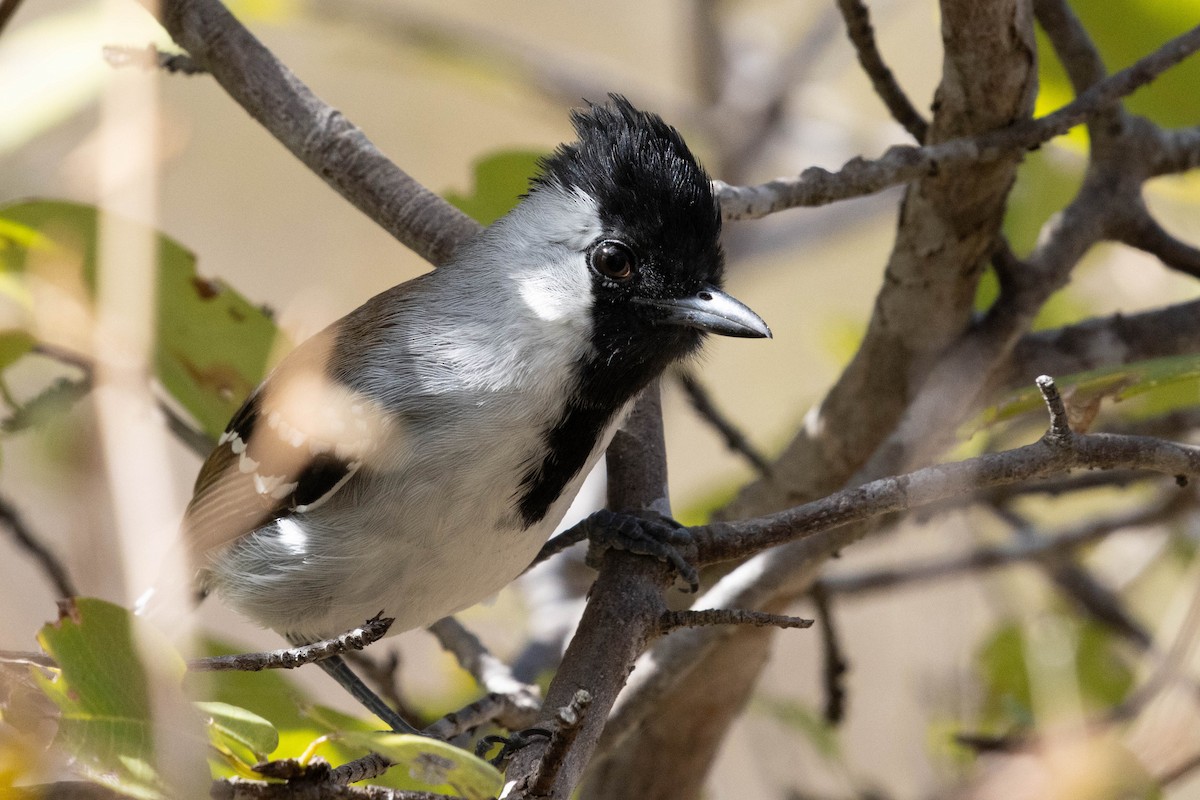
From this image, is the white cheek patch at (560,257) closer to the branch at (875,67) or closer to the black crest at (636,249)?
the black crest at (636,249)

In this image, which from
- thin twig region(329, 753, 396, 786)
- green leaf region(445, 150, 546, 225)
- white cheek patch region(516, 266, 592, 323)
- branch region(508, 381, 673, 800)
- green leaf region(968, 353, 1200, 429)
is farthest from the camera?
green leaf region(445, 150, 546, 225)

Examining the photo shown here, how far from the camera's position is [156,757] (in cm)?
96

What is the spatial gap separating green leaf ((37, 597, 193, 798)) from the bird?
65 cm

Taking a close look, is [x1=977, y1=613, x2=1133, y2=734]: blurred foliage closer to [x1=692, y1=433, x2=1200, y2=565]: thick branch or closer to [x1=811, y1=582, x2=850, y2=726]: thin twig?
[x1=811, y1=582, x2=850, y2=726]: thin twig

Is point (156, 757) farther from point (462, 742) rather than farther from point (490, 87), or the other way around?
point (490, 87)

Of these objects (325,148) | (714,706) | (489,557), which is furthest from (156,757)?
(714,706)

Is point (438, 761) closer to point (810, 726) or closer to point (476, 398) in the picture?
point (476, 398)

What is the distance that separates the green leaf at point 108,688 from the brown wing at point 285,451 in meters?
0.72

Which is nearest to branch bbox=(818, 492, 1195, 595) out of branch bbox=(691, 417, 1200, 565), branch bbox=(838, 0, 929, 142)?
branch bbox=(838, 0, 929, 142)

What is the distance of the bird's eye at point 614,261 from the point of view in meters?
1.86

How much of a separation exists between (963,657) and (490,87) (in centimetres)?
222

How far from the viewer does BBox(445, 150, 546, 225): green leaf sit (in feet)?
7.21

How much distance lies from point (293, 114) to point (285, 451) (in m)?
0.53

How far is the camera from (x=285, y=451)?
1.87 meters
